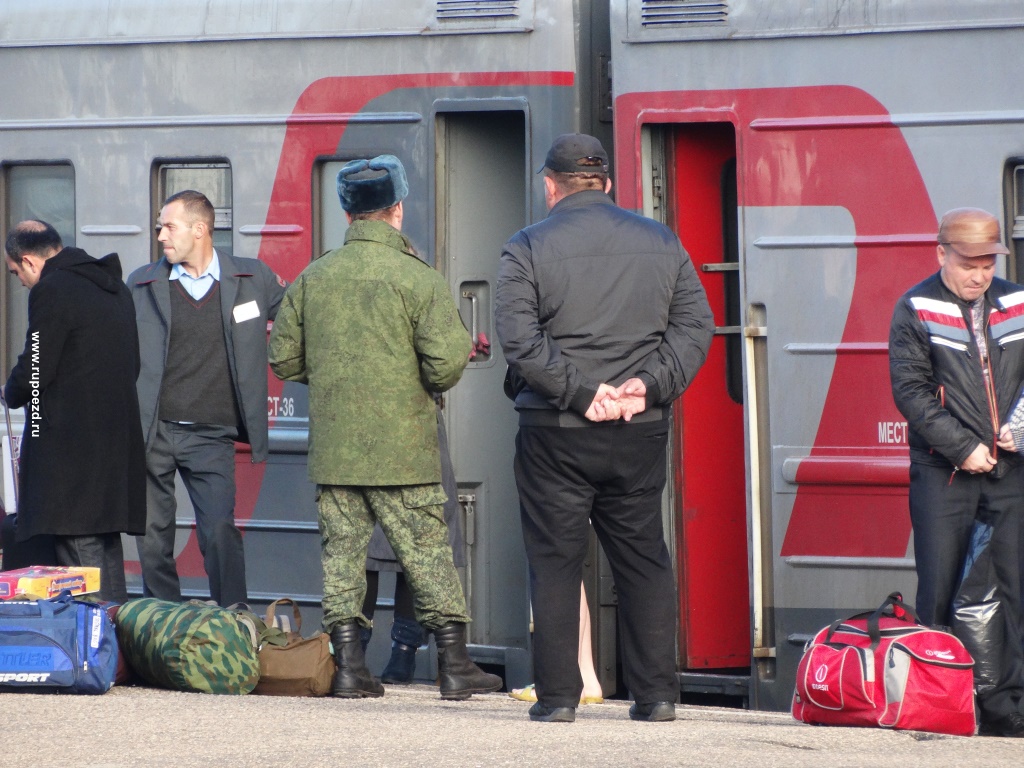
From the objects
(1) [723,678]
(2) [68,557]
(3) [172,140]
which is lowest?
(1) [723,678]

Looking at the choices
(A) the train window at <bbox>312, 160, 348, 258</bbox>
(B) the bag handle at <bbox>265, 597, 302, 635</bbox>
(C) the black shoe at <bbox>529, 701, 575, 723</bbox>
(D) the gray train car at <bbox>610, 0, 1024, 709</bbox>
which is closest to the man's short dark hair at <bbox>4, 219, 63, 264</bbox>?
(A) the train window at <bbox>312, 160, 348, 258</bbox>

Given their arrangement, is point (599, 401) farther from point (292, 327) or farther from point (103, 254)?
point (103, 254)

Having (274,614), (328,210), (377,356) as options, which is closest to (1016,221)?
(377,356)

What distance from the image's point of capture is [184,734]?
16.0 ft

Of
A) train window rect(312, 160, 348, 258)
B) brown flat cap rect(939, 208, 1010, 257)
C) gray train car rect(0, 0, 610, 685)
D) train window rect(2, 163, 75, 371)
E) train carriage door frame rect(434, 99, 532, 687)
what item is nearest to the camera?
brown flat cap rect(939, 208, 1010, 257)

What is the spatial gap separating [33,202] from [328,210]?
141cm

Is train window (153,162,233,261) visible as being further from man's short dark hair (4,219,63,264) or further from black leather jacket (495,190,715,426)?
black leather jacket (495,190,715,426)

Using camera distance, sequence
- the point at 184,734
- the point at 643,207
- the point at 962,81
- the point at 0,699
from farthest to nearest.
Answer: the point at 643,207 → the point at 962,81 → the point at 0,699 → the point at 184,734

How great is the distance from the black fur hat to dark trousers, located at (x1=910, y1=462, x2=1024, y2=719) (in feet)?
6.54

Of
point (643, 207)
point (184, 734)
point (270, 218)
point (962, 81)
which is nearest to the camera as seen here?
point (184, 734)

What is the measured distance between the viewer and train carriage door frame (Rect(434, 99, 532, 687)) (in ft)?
22.2

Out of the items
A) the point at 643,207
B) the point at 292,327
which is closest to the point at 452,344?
the point at 292,327

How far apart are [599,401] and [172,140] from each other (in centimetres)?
294

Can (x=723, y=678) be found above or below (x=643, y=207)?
below
